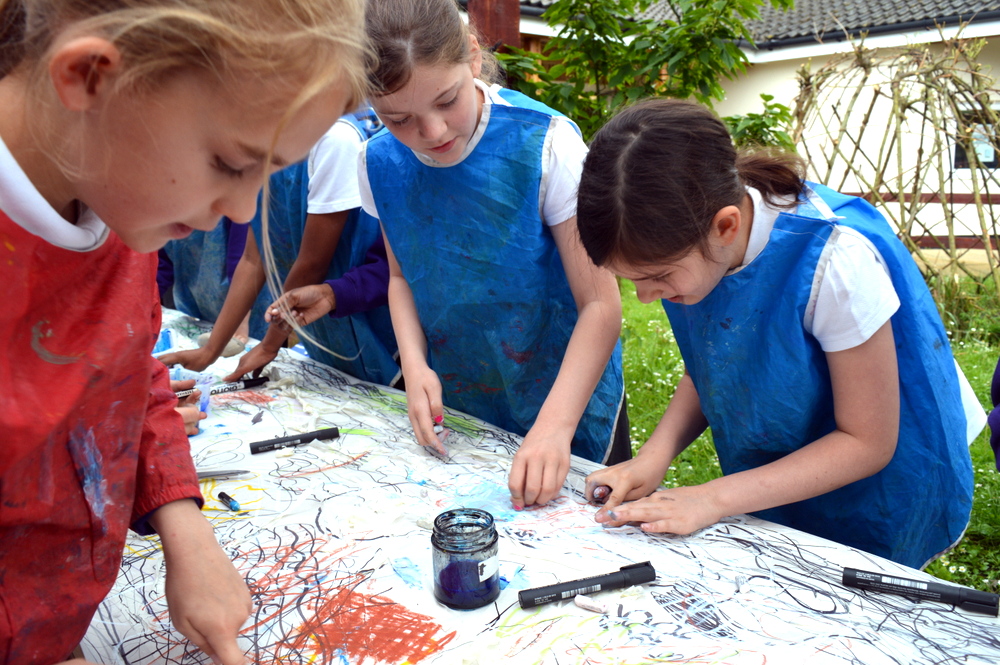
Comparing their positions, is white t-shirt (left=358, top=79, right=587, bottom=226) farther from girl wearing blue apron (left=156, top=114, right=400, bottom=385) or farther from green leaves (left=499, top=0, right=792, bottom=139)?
green leaves (left=499, top=0, right=792, bottom=139)

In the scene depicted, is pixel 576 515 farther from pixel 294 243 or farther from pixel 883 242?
pixel 294 243

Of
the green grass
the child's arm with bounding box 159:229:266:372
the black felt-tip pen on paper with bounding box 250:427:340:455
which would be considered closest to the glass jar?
the black felt-tip pen on paper with bounding box 250:427:340:455

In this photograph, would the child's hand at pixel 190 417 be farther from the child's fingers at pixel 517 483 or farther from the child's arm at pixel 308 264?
the child's fingers at pixel 517 483

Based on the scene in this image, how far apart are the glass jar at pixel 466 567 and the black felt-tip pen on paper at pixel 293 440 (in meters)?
0.77

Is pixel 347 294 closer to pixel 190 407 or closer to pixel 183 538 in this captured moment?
pixel 190 407

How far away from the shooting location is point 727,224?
1.37 metres

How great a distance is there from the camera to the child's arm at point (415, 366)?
172cm

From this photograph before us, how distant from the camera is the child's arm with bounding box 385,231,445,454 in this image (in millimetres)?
1720

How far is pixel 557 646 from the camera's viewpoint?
103 cm

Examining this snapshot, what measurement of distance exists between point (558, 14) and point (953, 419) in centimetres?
287

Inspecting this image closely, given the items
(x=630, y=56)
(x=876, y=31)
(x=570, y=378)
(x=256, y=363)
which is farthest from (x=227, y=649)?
(x=876, y=31)

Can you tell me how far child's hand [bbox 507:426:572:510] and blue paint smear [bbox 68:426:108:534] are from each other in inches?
29.5

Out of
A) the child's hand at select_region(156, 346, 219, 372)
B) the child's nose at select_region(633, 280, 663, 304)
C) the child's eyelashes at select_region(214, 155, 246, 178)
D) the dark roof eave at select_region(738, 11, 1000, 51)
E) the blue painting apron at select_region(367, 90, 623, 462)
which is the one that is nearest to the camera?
the child's eyelashes at select_region(214, 155, 246, 178)

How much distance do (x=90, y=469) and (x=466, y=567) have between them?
0.56 metres
